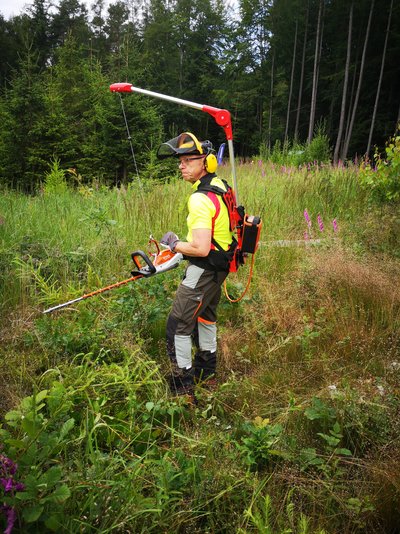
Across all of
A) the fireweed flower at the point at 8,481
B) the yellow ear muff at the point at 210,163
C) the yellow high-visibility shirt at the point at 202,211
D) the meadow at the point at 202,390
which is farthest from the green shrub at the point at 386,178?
the fireweed flower at the point at 8,481

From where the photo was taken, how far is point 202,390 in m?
2.90

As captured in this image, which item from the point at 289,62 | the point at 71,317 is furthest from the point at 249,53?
the point at 71,317

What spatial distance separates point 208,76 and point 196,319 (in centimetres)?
3493

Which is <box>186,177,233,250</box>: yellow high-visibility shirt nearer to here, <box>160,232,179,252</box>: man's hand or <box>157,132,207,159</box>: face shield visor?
<box>160,232,179,252</box>: man's hand

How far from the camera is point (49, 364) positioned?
298 cm

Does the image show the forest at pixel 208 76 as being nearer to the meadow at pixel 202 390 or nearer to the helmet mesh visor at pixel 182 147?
the meadow at pixel 202 390

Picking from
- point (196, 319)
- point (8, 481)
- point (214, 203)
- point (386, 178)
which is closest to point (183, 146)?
point (214, 203)

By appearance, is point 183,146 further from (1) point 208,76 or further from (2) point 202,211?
(1) point 208,76

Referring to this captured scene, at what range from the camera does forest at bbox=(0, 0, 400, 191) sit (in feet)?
45.3

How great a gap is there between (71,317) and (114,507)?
227cm

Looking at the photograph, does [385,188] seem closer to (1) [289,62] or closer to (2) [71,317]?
(2) [71,317]

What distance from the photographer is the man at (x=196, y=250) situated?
2682 millimetres

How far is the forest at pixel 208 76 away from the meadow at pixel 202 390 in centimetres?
884

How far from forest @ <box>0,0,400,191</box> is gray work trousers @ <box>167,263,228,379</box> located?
10515mm
